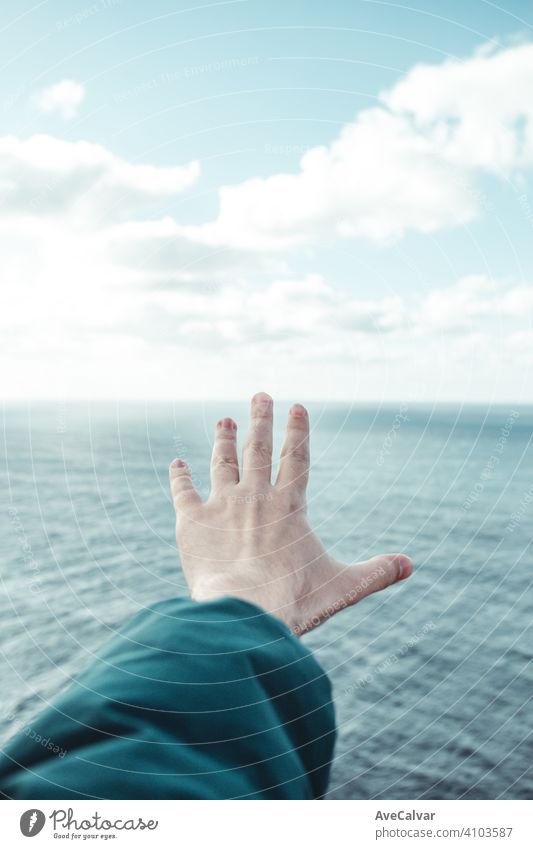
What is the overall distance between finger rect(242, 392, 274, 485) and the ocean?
48.8 inches

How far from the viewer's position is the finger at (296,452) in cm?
166

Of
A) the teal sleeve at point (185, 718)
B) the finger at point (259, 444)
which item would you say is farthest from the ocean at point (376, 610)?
the teal sleeve at point (185, 718)

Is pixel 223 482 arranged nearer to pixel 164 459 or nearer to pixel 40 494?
pixel 40 494

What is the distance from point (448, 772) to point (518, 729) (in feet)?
8.94

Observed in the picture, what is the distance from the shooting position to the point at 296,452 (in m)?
1.67

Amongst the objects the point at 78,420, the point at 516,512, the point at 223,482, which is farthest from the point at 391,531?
the point at 78,420

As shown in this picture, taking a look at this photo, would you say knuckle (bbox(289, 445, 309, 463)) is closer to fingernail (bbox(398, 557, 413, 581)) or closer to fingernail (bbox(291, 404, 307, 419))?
fingernail (bbox(291, 404, 307, 419))

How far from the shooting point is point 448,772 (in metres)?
12.3

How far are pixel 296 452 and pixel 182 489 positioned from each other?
33 cm
